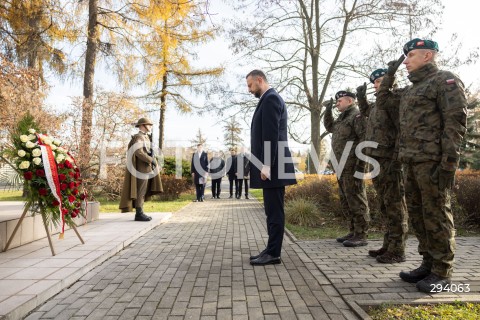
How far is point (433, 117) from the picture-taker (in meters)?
3.38

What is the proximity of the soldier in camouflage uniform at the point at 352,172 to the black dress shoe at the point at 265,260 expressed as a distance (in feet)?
5.12

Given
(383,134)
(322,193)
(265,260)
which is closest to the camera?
(265,260)

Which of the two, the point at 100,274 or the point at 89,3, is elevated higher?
the point at 89,3

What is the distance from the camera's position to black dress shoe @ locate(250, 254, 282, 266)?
14.0 feet

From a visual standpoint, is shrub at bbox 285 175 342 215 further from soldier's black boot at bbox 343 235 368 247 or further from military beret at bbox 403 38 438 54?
military beret at bbox 403 38 438 54

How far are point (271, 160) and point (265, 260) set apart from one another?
4.17ft

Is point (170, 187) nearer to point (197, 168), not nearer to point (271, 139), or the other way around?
point (197, 168)

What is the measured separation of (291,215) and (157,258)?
159 inches

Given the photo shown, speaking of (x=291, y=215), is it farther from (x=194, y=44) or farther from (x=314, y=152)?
(x=194, y=44)

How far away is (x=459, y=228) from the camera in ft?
23.0

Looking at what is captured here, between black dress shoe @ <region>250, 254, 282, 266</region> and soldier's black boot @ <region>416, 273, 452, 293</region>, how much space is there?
163 cm

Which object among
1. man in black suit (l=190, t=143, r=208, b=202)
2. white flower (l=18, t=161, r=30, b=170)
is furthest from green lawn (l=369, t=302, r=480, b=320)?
man in black suit (l=190, t=143, r=208, b=202)

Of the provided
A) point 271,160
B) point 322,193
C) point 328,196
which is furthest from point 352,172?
point 322,193

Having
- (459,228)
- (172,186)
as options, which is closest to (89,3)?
(172,186)
